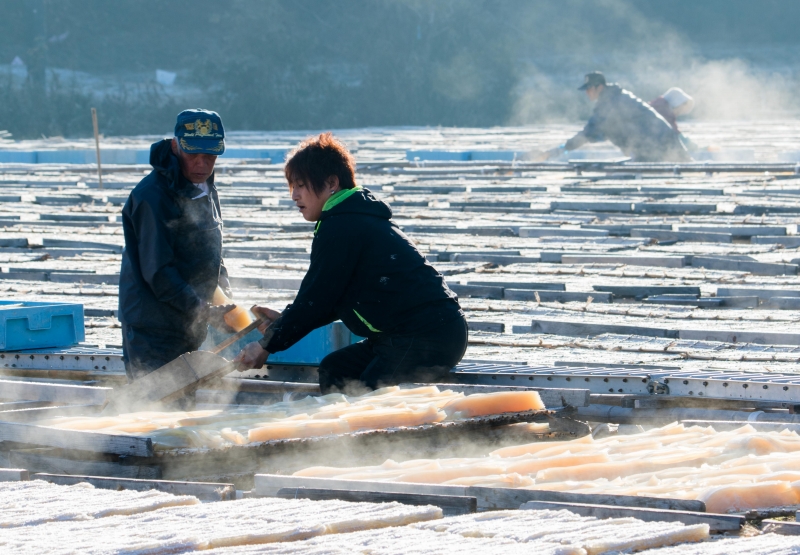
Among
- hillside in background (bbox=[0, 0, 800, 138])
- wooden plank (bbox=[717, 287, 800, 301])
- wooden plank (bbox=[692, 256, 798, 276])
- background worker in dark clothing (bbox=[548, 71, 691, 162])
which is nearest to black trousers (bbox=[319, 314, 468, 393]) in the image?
wooden plank (bbox=[717, 287, 800, 301])

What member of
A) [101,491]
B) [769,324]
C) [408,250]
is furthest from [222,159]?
[101,491]

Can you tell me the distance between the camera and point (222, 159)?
72.3ft

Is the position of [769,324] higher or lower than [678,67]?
lower

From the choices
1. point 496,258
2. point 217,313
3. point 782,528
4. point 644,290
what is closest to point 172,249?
→ point 217,313

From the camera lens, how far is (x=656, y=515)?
2.98 metres

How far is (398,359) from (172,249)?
105 centimetres

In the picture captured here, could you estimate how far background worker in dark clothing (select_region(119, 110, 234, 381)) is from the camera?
4977 mm

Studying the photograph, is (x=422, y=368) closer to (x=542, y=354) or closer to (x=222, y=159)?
(x=542, y=354)

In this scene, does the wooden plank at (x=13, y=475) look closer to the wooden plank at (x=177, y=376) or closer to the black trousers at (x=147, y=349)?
the wooden plank at (x=177, y=376)

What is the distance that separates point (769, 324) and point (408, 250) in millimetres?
2891

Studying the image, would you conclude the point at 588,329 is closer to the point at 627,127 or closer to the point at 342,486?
the point at 342,486

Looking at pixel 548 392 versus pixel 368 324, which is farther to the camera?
pixel 368 324

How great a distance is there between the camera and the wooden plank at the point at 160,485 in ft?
10.9

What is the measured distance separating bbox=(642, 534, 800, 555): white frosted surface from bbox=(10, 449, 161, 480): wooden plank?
173cm
